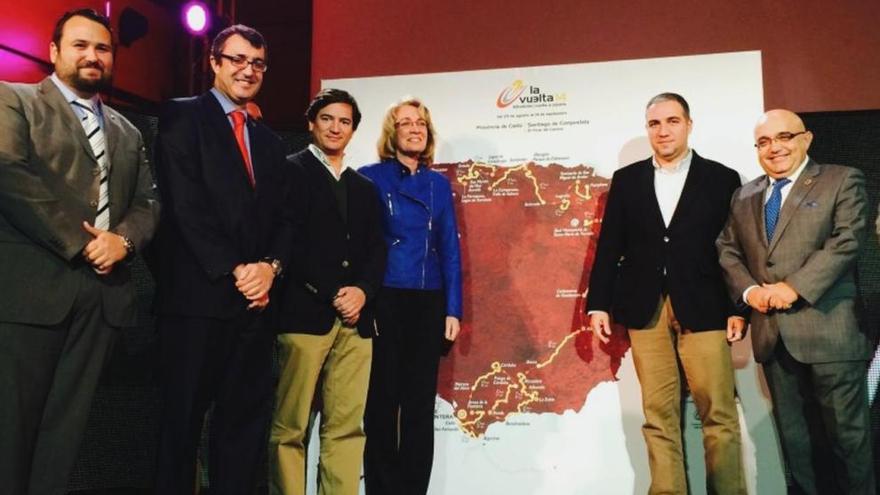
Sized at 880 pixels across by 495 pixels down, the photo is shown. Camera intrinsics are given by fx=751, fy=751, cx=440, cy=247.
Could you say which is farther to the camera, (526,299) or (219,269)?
(526,299)

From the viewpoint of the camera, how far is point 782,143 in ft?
10.4

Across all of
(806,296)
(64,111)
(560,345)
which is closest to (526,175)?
(560,345)

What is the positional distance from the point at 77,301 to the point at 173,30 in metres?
6.95

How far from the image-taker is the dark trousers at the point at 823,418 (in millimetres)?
2938

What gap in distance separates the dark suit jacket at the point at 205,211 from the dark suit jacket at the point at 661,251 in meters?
1.62

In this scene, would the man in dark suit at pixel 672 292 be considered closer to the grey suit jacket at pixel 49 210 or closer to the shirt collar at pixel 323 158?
the shirt collar at pixel 323 158

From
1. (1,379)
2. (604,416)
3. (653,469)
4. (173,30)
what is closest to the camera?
(1,379)

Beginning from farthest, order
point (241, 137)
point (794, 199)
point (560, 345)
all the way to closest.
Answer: point (560, 345)
point (794, 199)
point (241, 137)

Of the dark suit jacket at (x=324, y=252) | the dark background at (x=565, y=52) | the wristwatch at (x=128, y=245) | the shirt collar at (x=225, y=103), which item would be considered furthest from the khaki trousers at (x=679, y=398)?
the wristwatch at (x=128, y=245)

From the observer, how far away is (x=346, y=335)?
10.6ft

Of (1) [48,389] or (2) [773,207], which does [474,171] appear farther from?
(1) [48,389]

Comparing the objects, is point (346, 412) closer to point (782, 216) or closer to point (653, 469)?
point (653, 469)

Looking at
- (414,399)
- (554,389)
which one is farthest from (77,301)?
(554,389)

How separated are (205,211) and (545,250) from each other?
195cm
